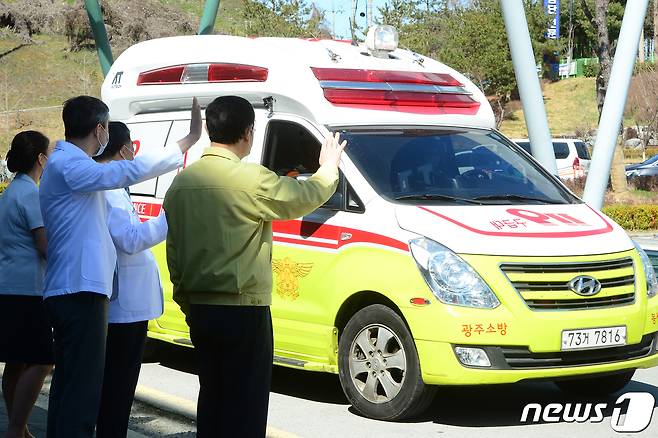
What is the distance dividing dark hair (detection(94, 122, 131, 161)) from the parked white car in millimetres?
26532

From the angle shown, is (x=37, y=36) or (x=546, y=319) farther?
(x=37, y=36)

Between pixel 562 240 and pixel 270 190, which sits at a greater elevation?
pixel 270 190

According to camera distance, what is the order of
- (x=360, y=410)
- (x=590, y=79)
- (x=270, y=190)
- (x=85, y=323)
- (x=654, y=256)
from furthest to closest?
(x=590, y=79)
(x=654, y=256)
(x=360, y=410)
(x=85, y=323)
(x=270, y=190)

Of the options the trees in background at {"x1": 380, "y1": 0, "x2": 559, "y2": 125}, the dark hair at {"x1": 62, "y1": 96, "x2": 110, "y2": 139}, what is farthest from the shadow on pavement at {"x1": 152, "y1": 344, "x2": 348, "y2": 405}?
the trees in background at {"x1": 380, "y1": 0, "x2": 559, "y2": 125}

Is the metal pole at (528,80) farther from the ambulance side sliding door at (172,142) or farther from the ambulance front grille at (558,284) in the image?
the ambulance front grille at (558,284)

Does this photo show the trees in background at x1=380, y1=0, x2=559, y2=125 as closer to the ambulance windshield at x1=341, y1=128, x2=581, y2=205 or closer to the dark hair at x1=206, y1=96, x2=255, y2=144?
the ambulance windshield at x1=341, y1=128, x2=581, y2=205

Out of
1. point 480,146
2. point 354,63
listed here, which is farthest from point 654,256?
point 354,63

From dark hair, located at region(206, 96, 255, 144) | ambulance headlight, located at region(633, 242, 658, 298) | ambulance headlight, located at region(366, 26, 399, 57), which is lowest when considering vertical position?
ambulance headlight, located at region(633, 242, 658, 298)

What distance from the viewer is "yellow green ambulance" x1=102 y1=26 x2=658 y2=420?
21.9 feet

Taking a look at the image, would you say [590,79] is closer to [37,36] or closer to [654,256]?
[37,36]

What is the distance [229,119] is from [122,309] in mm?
1268

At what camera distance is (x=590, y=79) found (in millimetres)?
70688

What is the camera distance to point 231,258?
4.44m

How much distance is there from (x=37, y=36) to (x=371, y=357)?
54.9 m
